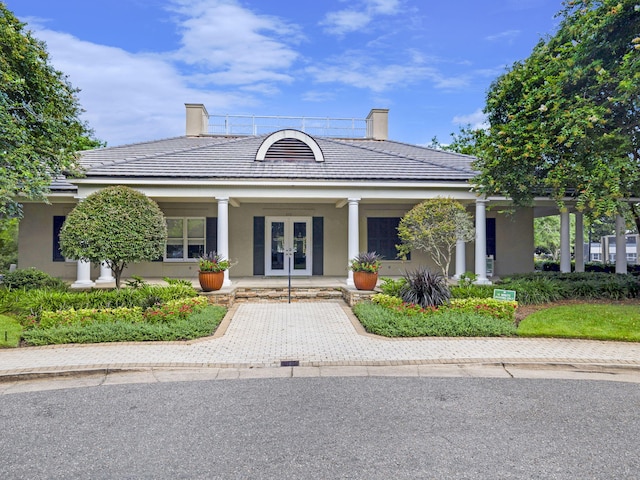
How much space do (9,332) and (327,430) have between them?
6783 millimetres

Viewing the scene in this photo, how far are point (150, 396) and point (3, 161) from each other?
311 inches

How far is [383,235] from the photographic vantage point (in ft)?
54.7

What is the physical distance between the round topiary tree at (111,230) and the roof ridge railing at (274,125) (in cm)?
1308

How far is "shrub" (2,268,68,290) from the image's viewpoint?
11172 mm

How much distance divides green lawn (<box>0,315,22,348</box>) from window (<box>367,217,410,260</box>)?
11.4 m

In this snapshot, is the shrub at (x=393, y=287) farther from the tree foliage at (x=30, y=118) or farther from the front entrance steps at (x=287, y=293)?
→ the tree foliage at (x=30, y=118)

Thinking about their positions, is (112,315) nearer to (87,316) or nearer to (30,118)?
(87,316)

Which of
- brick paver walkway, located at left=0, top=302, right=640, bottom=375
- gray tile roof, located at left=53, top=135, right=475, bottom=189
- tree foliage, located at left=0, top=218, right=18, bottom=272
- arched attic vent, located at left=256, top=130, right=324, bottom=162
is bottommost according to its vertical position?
brick paver walkway, located at left=0, top=302, right=640, bottom=375

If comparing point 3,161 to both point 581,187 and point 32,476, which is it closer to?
point 32,476

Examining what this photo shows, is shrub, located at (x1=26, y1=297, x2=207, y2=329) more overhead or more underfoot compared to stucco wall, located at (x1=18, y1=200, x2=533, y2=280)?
more underfoot

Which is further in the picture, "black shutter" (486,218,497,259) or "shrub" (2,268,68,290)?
"black shutter" (486,218,497,259)

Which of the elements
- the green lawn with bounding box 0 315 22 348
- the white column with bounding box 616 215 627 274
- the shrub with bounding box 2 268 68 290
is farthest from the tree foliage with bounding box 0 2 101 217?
the white column with bounding box 616 215 627 274

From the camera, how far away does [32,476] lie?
3.44 meters

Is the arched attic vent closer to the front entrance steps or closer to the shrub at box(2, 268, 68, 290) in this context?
the front entrance steps
